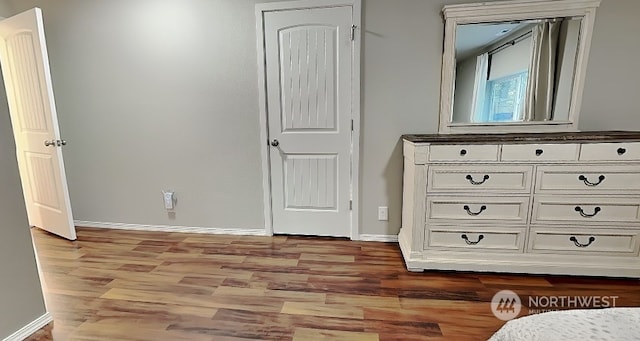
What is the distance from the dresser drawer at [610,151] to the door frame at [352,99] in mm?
1495

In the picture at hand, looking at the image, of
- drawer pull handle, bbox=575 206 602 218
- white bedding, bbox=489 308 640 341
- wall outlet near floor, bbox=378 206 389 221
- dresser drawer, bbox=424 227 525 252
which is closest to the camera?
white bedding, bbox=489 308 640 341

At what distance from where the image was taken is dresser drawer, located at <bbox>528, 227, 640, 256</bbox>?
6.59ft

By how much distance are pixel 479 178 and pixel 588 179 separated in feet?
2.09

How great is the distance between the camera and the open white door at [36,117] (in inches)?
98.8

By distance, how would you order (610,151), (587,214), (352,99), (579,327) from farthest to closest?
1. (352,99)
2. (587,214)
3. (610,151)
4. (579,327)

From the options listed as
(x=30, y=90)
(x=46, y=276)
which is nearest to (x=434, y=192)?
(x=46, y=276)

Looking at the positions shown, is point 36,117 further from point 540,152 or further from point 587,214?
point 587,214

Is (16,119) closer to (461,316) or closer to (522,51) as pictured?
(461,316)

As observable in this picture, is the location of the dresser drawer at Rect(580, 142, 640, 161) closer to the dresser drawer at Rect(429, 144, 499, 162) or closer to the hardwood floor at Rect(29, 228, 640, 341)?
the dresser drawer at Rect(429, 144, 499, 162)

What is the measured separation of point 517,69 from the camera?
2.31 m

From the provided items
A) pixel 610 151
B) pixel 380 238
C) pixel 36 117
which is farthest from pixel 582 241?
pixel 36 117

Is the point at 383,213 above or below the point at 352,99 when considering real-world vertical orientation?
below

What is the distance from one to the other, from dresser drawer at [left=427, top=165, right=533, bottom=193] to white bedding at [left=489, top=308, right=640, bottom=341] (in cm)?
137

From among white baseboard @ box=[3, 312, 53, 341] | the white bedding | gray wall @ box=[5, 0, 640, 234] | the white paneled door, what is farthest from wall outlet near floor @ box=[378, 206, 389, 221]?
white baseboard @ box=[3, 312, 53, 341]
